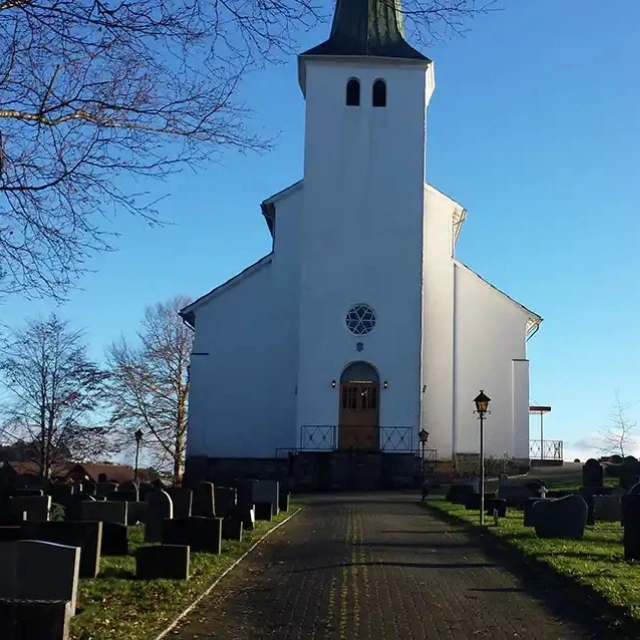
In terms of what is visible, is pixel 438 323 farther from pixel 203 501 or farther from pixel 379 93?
pixel 203 501

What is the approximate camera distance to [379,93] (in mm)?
42062

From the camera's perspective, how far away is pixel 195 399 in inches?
1663

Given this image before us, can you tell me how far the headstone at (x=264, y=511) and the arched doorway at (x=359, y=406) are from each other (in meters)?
17.1

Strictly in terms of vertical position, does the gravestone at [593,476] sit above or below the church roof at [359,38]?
below

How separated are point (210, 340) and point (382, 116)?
1123 cm

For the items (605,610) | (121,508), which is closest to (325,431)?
(121,508)

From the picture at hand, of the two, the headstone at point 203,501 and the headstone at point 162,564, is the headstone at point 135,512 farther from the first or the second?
the headstone at point 162,564

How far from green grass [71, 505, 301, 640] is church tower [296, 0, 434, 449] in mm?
24975

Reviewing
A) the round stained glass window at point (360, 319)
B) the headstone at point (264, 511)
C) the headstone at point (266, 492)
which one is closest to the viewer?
the headstone at point (264, 511)

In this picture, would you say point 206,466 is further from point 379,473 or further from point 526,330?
point 526,330

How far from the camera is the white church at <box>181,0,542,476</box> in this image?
4006 centimetres

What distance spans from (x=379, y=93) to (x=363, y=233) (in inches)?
231

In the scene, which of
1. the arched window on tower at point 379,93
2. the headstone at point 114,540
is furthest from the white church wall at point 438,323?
the headstone at point 114,540

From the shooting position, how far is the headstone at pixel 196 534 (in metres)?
15.1
